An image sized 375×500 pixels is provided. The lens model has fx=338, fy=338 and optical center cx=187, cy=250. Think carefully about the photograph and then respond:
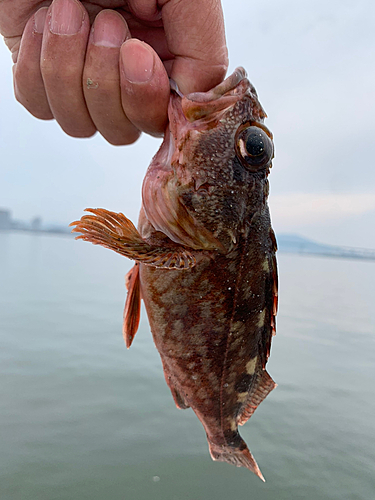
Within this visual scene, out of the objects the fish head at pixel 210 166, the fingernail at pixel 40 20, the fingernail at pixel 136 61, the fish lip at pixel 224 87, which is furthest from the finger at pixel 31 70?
the fish lip at pixel 224 87

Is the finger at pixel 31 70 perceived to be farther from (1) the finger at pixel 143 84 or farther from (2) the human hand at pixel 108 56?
(1) the finger at pixel 143 84

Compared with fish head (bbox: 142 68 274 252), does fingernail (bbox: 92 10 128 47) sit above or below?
above

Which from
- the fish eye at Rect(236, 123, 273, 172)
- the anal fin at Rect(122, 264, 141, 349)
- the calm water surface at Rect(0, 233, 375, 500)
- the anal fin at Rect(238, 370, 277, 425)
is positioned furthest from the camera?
the calm water surface at Rect(0, 233, 375, 500)

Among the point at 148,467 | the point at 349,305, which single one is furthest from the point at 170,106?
the point at 349,305

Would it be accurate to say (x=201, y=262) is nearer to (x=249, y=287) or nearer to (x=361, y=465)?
(x=249, y=287)

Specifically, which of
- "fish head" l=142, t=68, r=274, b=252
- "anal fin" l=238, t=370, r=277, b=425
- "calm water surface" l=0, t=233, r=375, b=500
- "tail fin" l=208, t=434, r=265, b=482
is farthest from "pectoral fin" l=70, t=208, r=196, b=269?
"calm water surface" l=0, t=233, r=375, b=500

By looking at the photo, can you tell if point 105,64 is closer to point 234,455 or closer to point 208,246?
point 208,246

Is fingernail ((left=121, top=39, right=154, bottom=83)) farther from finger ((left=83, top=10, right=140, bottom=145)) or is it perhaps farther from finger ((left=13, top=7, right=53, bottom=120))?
finger ((left=13, top=7, right=53, bottom=120))
